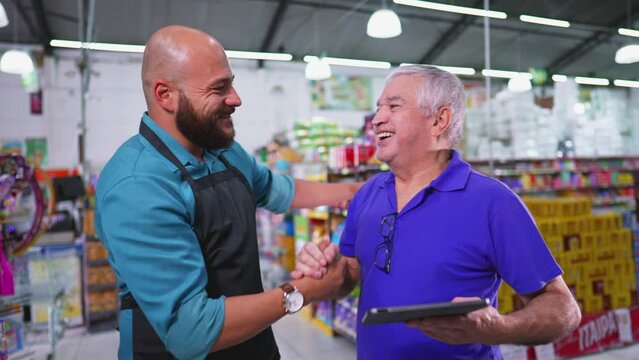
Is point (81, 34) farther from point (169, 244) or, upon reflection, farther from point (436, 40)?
point (436, 40)

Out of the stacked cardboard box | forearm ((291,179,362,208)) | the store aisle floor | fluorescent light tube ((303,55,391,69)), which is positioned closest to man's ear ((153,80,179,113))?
forearm ((291,179,362,208))

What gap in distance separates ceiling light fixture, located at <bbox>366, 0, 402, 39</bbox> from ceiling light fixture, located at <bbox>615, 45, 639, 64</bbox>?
256 cm

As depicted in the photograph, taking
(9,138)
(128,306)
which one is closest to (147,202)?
(128,306)

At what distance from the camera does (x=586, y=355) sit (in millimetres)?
4414

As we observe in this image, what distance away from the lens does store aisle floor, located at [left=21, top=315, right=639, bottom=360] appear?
447cm

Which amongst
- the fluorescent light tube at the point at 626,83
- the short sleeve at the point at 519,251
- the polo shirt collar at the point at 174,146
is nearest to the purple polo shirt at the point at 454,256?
the short sleeve at the point at 519,251

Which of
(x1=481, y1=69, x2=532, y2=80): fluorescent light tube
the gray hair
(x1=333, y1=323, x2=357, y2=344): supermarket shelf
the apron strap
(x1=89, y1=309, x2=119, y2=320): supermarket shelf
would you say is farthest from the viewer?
(x1=481, y1=69, x2=532, y2=80): fluorescent light tube

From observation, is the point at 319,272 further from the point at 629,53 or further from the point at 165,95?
the point at 629,53

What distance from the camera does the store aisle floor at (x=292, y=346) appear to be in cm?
447

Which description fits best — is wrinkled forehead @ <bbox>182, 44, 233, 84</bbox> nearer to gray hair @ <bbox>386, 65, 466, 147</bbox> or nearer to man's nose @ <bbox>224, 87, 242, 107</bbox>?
man's nose @ <bbox>224, 87, 242, 107</bbox>

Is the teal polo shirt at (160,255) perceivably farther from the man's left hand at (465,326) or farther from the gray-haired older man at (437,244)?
the man's left hand at (465,326)

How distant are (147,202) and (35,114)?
8.62 m

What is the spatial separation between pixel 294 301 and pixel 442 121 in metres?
0.82

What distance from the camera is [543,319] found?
1270 mm
